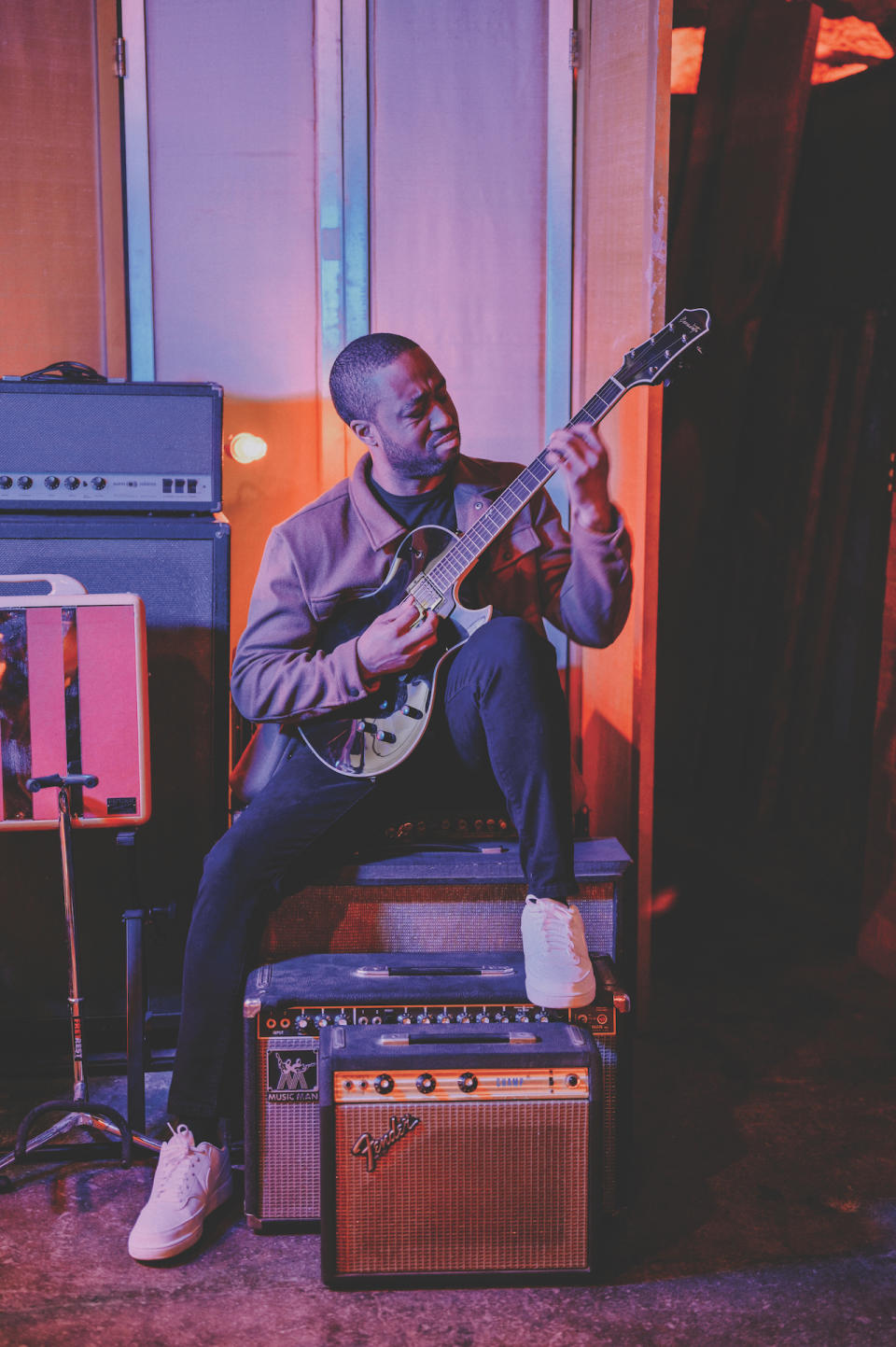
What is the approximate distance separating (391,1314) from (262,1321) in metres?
0.19

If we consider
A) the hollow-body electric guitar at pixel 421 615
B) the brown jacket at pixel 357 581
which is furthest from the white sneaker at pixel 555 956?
the brown jacket at pixel 357 581

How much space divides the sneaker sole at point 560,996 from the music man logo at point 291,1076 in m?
0.38

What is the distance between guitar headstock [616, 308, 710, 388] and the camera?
2.02 m

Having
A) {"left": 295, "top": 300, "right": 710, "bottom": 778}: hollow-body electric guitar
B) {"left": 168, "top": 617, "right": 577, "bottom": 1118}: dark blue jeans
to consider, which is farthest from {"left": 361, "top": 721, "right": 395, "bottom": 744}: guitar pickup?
{"left": 168, "top": 617, "right": 577, "bottom": 1118}: dark blue jeans

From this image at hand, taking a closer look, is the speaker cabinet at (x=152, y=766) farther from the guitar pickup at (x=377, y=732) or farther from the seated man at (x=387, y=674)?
the guitar pickup at (x=377, y=732)

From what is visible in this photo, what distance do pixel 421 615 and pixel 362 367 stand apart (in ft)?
1.78

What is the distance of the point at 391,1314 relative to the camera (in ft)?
5.71

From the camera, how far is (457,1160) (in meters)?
1.74

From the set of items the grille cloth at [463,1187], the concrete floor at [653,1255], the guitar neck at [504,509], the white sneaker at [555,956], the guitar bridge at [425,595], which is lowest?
the concrete floor at [653,1255]

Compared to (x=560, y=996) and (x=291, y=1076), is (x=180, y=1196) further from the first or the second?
(x=560, y=996)

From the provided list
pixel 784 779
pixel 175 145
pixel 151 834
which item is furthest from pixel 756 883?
pixel 175 145

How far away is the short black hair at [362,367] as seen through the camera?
227 cm

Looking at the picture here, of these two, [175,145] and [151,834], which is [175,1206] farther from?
[175,145]

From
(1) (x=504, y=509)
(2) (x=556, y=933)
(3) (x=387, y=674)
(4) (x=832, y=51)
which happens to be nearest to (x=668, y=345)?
(1) (x=504, y=509)
